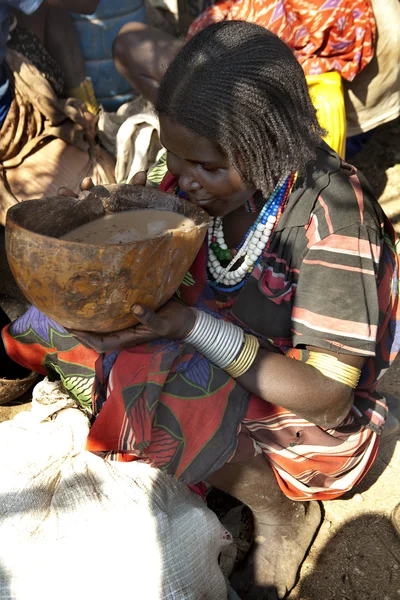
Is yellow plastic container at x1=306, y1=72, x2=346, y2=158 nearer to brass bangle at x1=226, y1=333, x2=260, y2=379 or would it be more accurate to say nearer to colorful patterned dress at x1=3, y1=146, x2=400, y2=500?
colorful patterned dress at x1=3, y1=146, x2=400, y2=500

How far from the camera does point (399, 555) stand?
200 cm

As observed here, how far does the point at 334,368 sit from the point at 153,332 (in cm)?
49

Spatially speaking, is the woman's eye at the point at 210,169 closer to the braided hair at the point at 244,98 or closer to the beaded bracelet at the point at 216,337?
the braided hair at the point at 244,98

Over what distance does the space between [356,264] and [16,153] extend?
85.5 inches

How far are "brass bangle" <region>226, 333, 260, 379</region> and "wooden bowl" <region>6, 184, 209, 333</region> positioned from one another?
0.84 feet

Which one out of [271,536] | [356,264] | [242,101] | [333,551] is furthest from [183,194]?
[333,551]

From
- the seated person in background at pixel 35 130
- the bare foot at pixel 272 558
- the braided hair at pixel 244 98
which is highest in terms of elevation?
the braided hair at pixel 244 98

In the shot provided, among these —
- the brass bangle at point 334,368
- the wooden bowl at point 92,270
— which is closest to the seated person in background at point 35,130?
the wooden bowl at point 92,270

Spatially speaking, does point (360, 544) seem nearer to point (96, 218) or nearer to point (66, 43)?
point (96, 218)

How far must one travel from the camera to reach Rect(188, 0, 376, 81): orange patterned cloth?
9.55 feet

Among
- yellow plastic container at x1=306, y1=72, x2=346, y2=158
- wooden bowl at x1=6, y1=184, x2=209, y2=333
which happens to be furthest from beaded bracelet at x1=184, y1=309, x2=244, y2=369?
yellow plastic container at x1=306, y1=72, x2=346, y2=158

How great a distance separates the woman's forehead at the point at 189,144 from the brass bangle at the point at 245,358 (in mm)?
488

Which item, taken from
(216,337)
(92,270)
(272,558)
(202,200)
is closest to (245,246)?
(202,200)

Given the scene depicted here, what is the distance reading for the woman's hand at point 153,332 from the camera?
153cm
